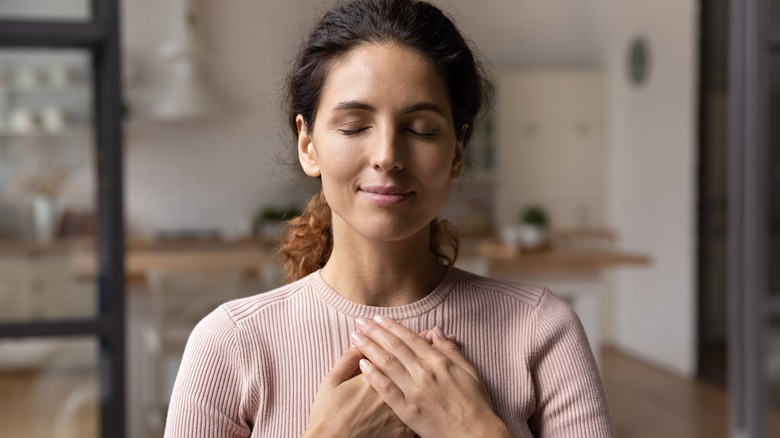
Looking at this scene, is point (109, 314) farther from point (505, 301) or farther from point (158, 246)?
point (158, 246)

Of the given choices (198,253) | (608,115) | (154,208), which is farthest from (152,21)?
(608,115)

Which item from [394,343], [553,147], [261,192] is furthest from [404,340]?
[553,147]

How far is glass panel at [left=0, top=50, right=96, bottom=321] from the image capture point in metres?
2.40

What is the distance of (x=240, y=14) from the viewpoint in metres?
7.35

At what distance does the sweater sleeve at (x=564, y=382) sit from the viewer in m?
1.01

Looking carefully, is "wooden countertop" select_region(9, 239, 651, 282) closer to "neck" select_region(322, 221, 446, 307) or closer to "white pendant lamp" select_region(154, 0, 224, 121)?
"white pendant lamp" select_region(154, 0, 224, 121)

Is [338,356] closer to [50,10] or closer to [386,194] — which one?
[386,194]

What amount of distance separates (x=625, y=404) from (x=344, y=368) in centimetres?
467

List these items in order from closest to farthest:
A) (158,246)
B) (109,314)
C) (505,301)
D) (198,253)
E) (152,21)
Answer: (505,301) → (109,314) → (198,253) → (158,246) → (152,21)

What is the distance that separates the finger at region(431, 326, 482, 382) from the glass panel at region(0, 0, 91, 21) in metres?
1.70

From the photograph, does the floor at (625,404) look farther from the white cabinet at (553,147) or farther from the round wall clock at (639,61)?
the round wall clock at (639,61)

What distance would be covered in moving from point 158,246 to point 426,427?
538 centimetres

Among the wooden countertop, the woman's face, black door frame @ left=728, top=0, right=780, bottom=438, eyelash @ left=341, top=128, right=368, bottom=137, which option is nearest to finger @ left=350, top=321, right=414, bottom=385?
the woman's face

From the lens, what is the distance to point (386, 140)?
94cm
